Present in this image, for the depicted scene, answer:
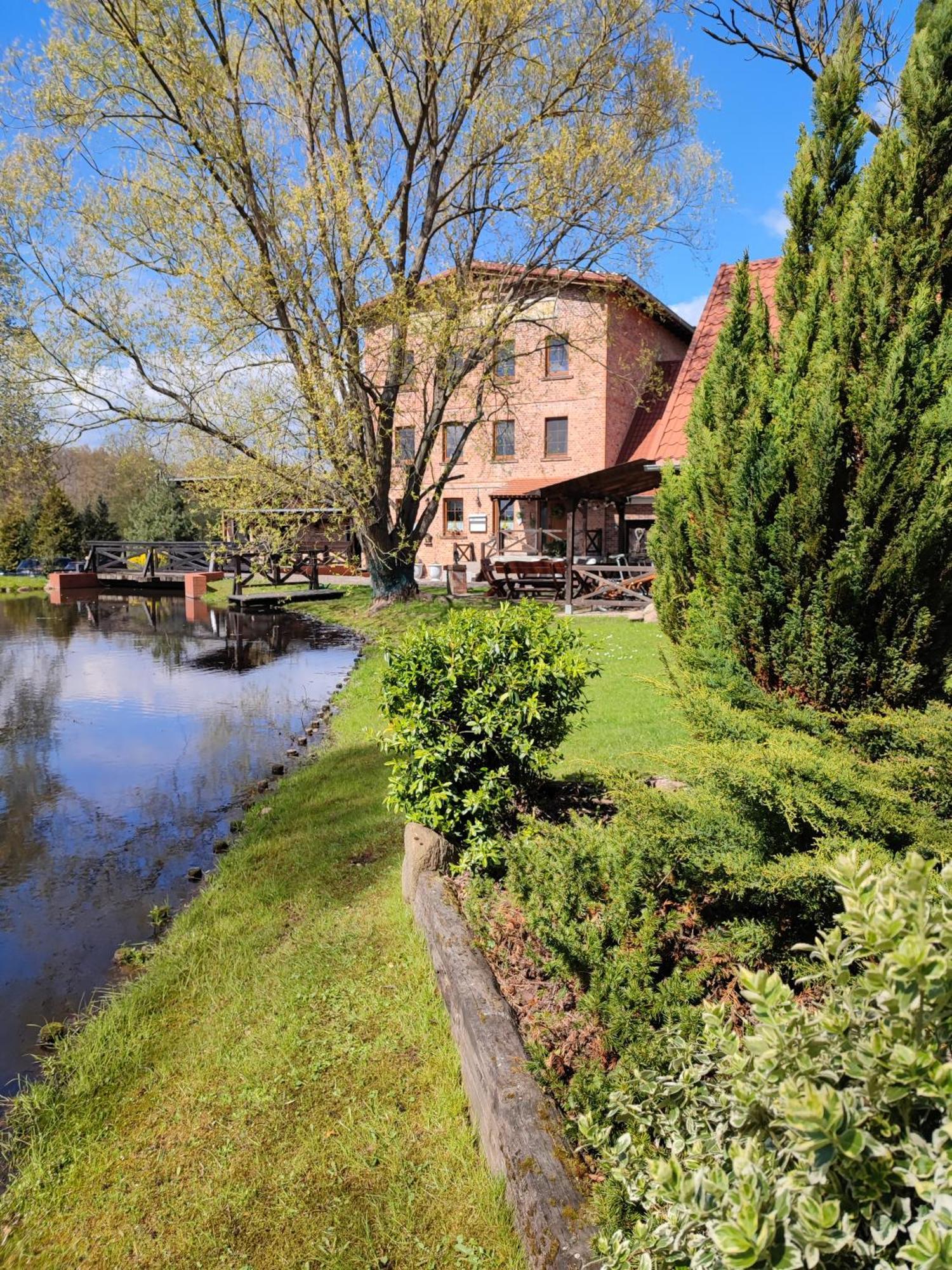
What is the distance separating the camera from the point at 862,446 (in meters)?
2.94

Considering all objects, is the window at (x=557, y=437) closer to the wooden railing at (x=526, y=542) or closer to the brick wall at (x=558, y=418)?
the brick wall at (x=558, y=418)

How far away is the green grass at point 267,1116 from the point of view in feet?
6.82

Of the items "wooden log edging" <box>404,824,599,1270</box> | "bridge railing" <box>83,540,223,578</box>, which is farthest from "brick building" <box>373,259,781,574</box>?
"wooden log edging" <box>404,824,599,1270</box>

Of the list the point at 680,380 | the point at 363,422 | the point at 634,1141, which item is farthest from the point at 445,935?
the point at 363,422

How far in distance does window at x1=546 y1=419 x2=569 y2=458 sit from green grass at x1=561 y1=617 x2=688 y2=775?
713 inches

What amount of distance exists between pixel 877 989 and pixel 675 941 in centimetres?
170

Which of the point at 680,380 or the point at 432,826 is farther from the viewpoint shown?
the point at 680,380

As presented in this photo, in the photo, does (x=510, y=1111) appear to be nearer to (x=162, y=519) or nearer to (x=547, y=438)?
(x=547, y=438)

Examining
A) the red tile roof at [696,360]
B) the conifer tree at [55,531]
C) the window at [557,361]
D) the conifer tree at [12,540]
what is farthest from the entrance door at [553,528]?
the conifer tree at [12,540]

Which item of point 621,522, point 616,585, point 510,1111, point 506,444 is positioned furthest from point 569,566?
point 510,1111

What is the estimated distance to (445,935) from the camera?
295cm

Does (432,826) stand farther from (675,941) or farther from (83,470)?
(83,470)

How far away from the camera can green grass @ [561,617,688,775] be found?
13.5 ft

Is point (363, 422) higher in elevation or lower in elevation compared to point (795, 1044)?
higher
